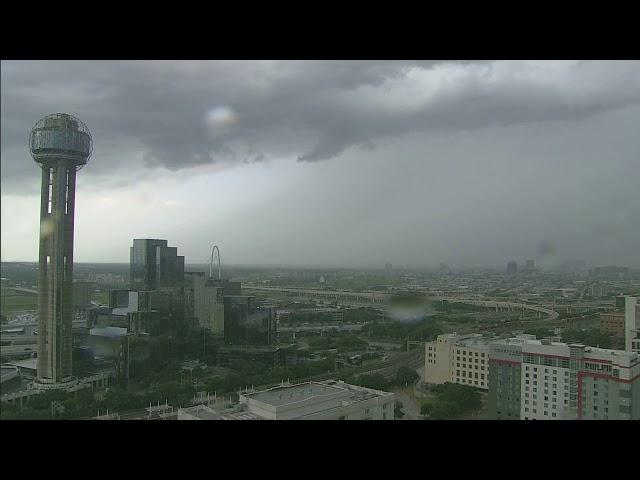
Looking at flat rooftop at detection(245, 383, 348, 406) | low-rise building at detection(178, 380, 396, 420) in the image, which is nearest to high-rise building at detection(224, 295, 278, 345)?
flat rooftop at detection(245, 383, 348, 406)

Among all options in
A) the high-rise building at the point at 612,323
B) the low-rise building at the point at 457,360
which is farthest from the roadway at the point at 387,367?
the high-rise building at the point at 612,323

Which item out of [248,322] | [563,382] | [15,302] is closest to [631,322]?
[563,382]

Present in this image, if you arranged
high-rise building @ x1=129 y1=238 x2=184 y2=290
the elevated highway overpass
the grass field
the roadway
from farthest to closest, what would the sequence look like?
high-rise building @ x1=129 y1=238 x2=184 y2=290
the elevated highway overpass
the grass field
the roadway

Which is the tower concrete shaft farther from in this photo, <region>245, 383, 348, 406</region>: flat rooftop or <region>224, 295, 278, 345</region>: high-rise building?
<region>245, 383, 348, 406</region>: flat rooftop

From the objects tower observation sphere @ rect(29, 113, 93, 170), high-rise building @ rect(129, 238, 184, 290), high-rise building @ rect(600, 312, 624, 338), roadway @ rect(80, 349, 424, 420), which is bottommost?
roadway @ rect(80, 349, 424, 420)

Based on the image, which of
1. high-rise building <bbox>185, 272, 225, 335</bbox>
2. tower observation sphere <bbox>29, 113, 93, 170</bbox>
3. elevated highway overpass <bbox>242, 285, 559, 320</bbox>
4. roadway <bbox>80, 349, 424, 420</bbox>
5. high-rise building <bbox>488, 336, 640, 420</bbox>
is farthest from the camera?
high-rise building <bbox>185, 272, 225, 335</bbox>
